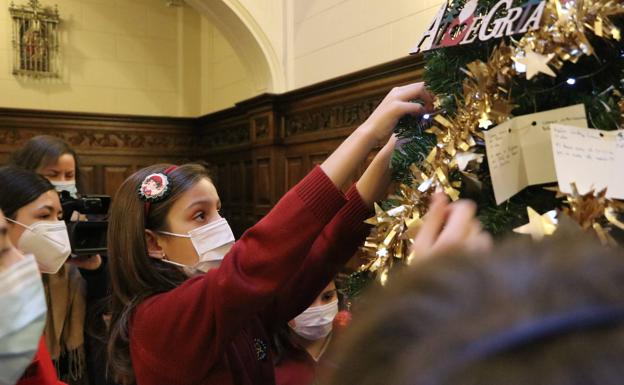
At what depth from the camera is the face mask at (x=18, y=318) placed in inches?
39.8

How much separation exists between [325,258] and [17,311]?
2.05 feet

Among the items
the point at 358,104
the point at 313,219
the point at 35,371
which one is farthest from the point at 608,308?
the point at 358,104

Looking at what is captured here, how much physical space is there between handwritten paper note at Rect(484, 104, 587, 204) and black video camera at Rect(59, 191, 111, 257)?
1864 millimetres

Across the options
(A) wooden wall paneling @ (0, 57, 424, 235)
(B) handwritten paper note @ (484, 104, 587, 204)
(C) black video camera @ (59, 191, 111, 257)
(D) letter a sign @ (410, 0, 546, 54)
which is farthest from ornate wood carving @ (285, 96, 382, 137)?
(B) handwritten paper note @ (484, 104, 587, 204)

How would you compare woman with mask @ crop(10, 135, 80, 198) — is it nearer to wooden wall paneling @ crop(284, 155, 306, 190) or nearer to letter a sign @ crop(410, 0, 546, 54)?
wooden wall paneling @ crop(284, 155, 306, 190)

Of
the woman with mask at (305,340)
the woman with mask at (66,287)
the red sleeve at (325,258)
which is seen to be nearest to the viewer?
the red sleeve at (325,258)

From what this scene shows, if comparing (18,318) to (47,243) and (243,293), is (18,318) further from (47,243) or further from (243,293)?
(47,243)

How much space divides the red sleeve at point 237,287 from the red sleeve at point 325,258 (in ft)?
0.39

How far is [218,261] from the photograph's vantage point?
1.49 meters

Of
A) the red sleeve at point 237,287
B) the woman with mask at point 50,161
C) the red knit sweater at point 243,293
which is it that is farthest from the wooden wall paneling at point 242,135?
the red sleeve at point 237,287

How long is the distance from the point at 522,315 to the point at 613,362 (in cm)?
5

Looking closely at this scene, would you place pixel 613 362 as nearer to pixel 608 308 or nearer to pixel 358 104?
pixel 608 308

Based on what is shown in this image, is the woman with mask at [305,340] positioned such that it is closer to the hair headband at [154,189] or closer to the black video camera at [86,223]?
the hair headband at [154,189]

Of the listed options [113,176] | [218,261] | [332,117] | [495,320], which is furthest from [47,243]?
[113,176]
